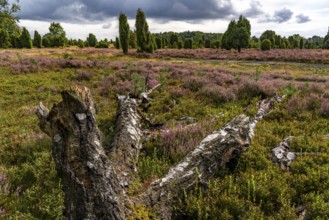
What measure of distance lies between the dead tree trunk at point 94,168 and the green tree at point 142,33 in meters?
54.9

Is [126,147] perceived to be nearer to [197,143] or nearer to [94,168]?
[197,143]

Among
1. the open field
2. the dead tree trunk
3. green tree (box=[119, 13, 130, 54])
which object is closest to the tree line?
green tree (box=[119, 13, 130, 54])

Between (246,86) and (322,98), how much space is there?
3220 millimetres

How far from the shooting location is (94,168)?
11.0ft

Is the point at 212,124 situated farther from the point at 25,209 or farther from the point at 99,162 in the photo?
the point at 25,209

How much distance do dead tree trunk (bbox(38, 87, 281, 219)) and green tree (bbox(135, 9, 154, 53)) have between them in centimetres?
5488

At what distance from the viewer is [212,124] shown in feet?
24.5

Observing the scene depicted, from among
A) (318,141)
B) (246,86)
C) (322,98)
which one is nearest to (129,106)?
(318,141)

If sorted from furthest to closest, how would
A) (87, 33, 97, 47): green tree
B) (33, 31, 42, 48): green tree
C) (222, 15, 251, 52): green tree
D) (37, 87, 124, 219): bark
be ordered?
1. (87, 33, 97, 47): green tree
2. (33, 31, 42, 48): green tree
3. (222, 15, 251, 52): green tree
4. (37, 87, 124, 219): bark

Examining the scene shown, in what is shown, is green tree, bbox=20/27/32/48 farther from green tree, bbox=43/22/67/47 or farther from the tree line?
green tree, bbox=43/22/67/47

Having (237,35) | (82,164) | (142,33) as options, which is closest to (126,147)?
(82,164)

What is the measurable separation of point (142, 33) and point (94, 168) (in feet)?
186

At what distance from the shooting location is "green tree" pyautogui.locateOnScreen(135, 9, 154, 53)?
5700 cm

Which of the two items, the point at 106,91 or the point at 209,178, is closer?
the point at 209,178
